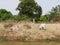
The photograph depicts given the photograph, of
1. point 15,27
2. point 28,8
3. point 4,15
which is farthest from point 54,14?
point 15,27

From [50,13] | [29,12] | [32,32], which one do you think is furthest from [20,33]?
[50,13]

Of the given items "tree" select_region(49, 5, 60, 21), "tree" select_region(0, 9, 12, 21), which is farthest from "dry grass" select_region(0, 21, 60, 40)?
"tree" select_region(0, 9, 12, 21)

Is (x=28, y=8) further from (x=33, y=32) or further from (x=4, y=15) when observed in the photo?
(x=33, y=32)

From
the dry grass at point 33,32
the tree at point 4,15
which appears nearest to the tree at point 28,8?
the tree at point 4,15

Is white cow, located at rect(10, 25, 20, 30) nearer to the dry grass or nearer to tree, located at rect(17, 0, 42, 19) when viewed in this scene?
the dry grass

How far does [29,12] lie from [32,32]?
13510 millimetres

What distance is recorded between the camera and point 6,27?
22359 millimetres

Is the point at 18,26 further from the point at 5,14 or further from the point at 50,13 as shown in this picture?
the point at 50,13

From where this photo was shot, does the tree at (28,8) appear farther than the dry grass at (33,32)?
Yes

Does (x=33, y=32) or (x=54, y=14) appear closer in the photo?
(x=33, y=32)

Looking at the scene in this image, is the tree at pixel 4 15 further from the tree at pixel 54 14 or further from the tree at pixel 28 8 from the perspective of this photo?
the tree at pixel 54 14

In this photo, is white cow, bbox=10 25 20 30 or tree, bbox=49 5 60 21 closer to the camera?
white cow, bbox=10 25 20 30

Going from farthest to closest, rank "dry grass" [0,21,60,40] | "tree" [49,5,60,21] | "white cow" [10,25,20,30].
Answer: "tree" [49,5,60,21], "white cow" [10,25,20,30], "dry grass" [0,21,60,40]

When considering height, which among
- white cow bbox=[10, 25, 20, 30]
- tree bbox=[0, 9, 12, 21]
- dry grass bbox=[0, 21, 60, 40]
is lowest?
dry grass bbox=[0, 21, 60, 40]
